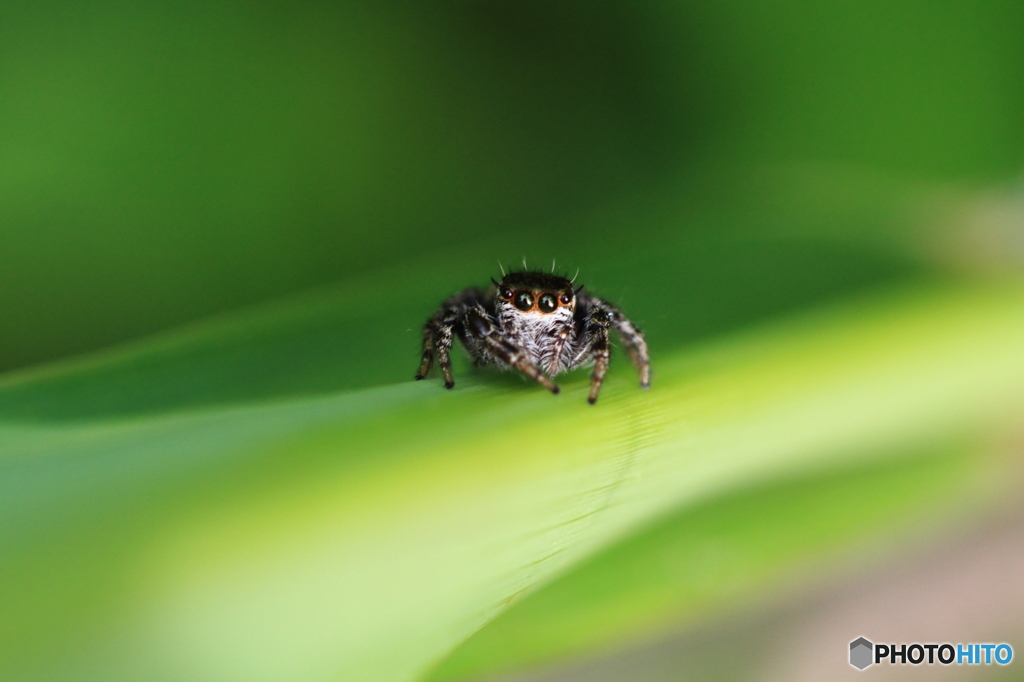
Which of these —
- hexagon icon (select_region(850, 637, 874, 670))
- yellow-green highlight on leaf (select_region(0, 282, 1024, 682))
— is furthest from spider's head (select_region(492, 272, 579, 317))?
hexagon icon (select_region(850, 637, 874, 670))

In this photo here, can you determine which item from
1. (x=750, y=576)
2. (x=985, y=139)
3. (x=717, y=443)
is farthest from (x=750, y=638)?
(x=985, y=139)

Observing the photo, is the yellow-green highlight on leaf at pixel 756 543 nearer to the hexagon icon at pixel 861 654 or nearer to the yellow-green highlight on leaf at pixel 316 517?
the hexagon icon at pixel 861 654

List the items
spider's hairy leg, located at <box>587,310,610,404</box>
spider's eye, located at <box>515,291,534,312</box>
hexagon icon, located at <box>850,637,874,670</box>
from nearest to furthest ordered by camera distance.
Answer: spider's hairy leg, located at <box>587,310,610,404</box> → hexagon icon, located at <box>850,637,874,670</box> → spider's eye, located at <box>515,291,534,312</box>

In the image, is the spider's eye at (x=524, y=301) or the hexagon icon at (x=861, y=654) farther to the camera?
the spider's eye at (x=524, y=301)

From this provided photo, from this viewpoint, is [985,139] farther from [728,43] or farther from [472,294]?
[472,294]

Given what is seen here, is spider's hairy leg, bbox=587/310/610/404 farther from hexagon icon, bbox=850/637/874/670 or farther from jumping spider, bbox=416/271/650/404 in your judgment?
hexagon icon, bbox=850/637/874/670

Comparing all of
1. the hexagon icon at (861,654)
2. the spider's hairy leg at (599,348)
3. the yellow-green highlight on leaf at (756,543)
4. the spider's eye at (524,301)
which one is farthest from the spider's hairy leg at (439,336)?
the hexagon icon at (861,654)

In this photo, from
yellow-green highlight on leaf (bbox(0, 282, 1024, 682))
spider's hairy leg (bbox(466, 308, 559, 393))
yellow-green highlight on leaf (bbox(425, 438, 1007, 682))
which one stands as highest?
spider's hairy leg (bbox(466, 308, 559, 393))

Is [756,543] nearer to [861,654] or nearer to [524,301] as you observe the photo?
[861,654]
